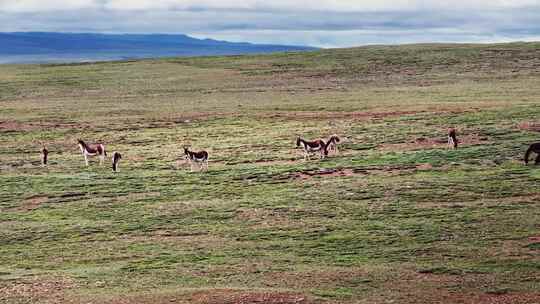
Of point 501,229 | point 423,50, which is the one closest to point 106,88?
point 423,50

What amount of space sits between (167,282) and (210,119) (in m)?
33.1

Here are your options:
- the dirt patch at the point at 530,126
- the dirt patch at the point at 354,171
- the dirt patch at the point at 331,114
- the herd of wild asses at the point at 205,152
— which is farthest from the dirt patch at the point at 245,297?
the dirt patch at the point at 331,114

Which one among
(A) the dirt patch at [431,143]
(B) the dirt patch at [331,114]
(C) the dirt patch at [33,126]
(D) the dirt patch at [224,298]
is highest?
(A) the dirt patch at [431,143]

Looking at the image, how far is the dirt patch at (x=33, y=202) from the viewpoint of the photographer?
3073 centimetres

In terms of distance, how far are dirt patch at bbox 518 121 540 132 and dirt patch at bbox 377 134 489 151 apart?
2.40 m

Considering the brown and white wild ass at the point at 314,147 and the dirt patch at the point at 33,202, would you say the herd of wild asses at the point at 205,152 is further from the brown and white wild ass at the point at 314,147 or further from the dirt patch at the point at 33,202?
the dirt patch at the point at 33,202

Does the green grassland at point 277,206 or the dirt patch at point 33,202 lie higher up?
the green grassland at point 277,206

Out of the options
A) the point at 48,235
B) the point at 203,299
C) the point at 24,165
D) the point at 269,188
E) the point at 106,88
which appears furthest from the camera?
the point at 106,88

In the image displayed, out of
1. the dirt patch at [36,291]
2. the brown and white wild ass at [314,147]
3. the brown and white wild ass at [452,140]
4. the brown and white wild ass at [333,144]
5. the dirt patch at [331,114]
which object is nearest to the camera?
the dirt patch at [36,291]

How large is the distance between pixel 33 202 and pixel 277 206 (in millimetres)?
8547

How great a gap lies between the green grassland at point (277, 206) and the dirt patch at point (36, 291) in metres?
0.07

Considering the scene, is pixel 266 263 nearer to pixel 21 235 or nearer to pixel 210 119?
pixel 21 235

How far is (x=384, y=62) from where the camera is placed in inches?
3605

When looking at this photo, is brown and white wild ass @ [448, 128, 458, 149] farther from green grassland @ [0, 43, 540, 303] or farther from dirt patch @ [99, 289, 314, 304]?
dirt patch @ [99, 289, 314, 304]
